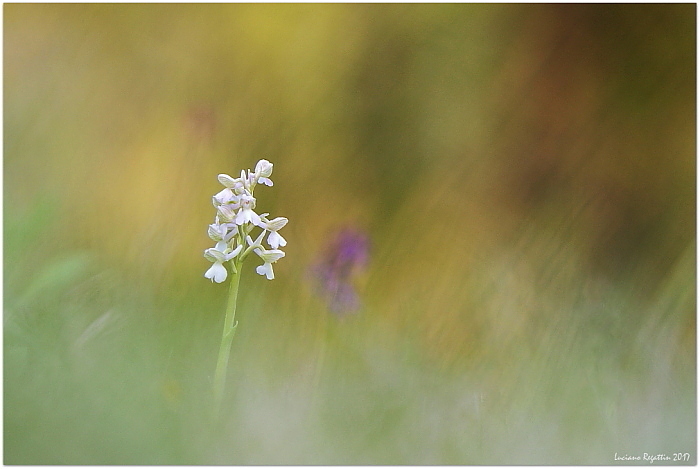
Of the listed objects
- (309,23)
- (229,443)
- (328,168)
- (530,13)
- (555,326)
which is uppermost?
(530,13)

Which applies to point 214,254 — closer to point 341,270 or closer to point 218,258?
point 218,258

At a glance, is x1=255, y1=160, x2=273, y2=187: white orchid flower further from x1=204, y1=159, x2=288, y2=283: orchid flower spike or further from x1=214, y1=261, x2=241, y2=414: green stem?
x1=214, y1=261, x2=241, y2=414: green stem

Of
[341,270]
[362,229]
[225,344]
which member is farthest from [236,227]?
[362,229]

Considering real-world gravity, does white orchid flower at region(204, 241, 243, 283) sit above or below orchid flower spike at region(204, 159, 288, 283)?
below

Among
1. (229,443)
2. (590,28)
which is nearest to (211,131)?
(229,443)

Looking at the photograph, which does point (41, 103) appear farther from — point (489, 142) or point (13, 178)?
point (489, 142)

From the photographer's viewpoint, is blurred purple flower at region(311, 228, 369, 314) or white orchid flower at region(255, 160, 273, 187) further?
blurred purple flower at region(311, 228, 369, 314)

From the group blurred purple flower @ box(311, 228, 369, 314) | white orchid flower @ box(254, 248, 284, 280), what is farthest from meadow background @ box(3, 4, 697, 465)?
white orchid flower @ box(254, 248, 284, 280)
